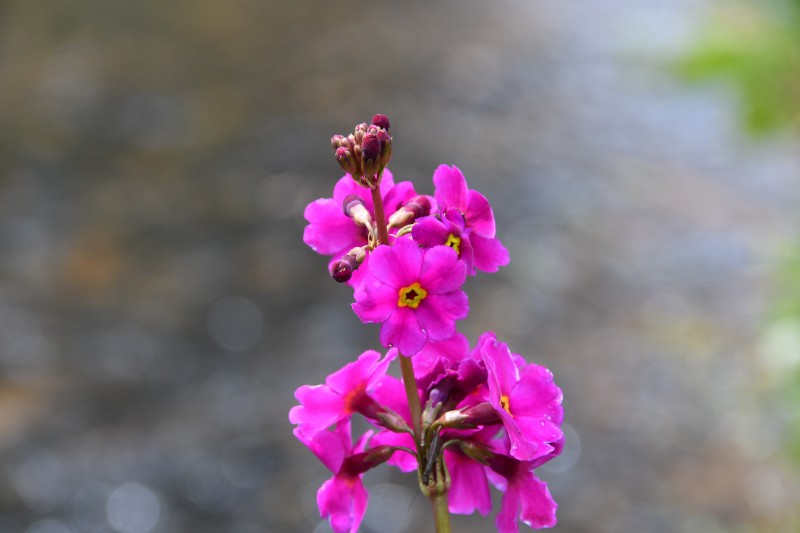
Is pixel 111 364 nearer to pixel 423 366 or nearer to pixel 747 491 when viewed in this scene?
pixel 747 491

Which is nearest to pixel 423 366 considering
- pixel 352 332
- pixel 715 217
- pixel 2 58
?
pixel 352 332

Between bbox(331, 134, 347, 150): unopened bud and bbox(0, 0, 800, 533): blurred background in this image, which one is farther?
bbox(0, 0, 800, 533): blurred background

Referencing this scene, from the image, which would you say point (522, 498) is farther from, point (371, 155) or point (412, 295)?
point (371, 155)

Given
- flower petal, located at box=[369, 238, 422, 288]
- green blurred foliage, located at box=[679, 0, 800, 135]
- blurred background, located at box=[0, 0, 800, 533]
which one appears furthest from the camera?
green blurred foliage, located at box=[679, 0, 800, 135]

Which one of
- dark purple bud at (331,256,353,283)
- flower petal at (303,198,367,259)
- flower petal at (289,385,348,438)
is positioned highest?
flower petal at (303,198,367,259)

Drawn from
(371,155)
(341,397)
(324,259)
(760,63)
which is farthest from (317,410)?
(760,63)

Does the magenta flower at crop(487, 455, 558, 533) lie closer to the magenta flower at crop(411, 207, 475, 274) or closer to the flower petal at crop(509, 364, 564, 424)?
the flower petal at crop(509, 364, 564, 424)

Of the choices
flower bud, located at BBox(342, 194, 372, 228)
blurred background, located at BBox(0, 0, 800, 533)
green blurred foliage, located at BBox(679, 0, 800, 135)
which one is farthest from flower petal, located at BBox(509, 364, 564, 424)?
green blurred foliage, located at BBox(679, 0, 800, 135)
